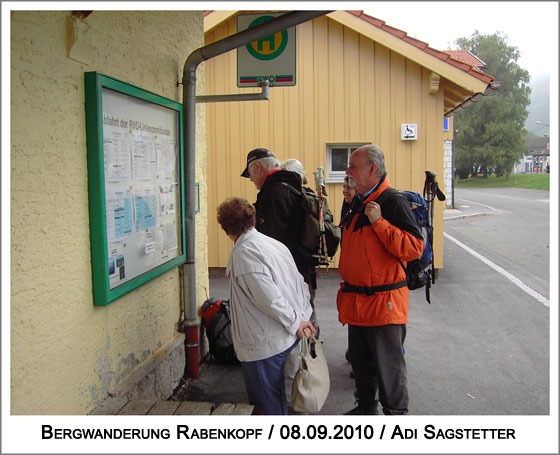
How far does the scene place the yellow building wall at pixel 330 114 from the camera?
8852 millimetres

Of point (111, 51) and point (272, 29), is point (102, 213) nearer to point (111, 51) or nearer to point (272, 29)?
point (111, 51)

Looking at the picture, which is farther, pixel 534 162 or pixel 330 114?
pixel 534 162

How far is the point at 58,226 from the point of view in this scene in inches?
102

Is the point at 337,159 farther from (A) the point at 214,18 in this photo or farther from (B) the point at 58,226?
(B) the point at 58,226

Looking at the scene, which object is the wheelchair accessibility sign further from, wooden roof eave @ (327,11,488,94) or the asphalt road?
wooden roof eave @ (327,11,488,94)

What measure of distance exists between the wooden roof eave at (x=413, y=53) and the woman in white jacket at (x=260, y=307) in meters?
6.36

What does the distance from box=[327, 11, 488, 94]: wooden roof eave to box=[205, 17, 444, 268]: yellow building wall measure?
385mm

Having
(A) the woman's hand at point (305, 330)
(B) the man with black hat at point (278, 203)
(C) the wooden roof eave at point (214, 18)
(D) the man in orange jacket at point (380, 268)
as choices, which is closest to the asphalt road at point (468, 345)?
(D) the man in orange jacket at point (380, 268)

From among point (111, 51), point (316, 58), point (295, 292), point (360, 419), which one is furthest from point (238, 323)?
point (316, 58)

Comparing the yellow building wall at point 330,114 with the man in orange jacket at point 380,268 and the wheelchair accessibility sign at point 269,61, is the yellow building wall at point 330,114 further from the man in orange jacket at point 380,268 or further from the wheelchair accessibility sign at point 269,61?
the man in orange jacket at point 380,268

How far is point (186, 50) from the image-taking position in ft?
15.0

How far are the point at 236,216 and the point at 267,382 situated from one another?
1020mm

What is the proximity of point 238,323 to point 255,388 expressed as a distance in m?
0.42

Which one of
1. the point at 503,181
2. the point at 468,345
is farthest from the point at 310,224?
the point at 503,181
